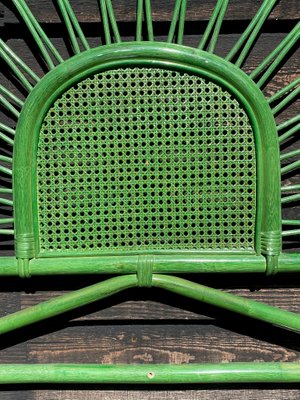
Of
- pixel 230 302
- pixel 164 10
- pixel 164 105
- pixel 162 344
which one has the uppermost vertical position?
pixel 164 10

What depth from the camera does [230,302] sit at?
0.91m

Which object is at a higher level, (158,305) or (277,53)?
(277,53)

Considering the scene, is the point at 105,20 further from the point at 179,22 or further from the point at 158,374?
the point at 158,374

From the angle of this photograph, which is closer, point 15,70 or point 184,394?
point 15,70

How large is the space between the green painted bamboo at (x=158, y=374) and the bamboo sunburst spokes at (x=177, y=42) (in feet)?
0.88

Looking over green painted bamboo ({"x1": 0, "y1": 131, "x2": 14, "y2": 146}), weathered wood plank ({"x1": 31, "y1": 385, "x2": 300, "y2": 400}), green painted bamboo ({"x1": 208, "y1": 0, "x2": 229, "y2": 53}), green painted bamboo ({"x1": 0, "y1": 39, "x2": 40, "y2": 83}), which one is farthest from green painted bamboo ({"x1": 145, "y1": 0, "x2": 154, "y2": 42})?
weathered wood plank ({"x1": 31, "y1": 385, "x2": 300, "y2": 400})

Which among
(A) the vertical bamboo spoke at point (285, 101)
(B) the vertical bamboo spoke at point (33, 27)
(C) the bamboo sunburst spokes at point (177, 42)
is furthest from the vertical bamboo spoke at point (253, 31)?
(B) the vertical bamboo spoke at point (33, 27)

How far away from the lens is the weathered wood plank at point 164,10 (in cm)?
97

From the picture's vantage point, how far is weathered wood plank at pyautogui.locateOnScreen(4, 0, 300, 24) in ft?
3.18

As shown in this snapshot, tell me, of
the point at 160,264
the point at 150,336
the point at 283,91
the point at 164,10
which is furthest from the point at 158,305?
the point at 164,10

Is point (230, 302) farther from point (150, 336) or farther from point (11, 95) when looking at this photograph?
point (11, 95)

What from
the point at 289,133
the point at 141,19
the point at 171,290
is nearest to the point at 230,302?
the point at 171,290

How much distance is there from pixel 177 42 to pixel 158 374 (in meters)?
0.65

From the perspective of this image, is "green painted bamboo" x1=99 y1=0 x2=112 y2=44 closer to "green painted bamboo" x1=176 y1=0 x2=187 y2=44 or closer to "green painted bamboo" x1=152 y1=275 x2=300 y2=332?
"green painted bamboo" x1=176 y1=0 x2=187 y2=44
